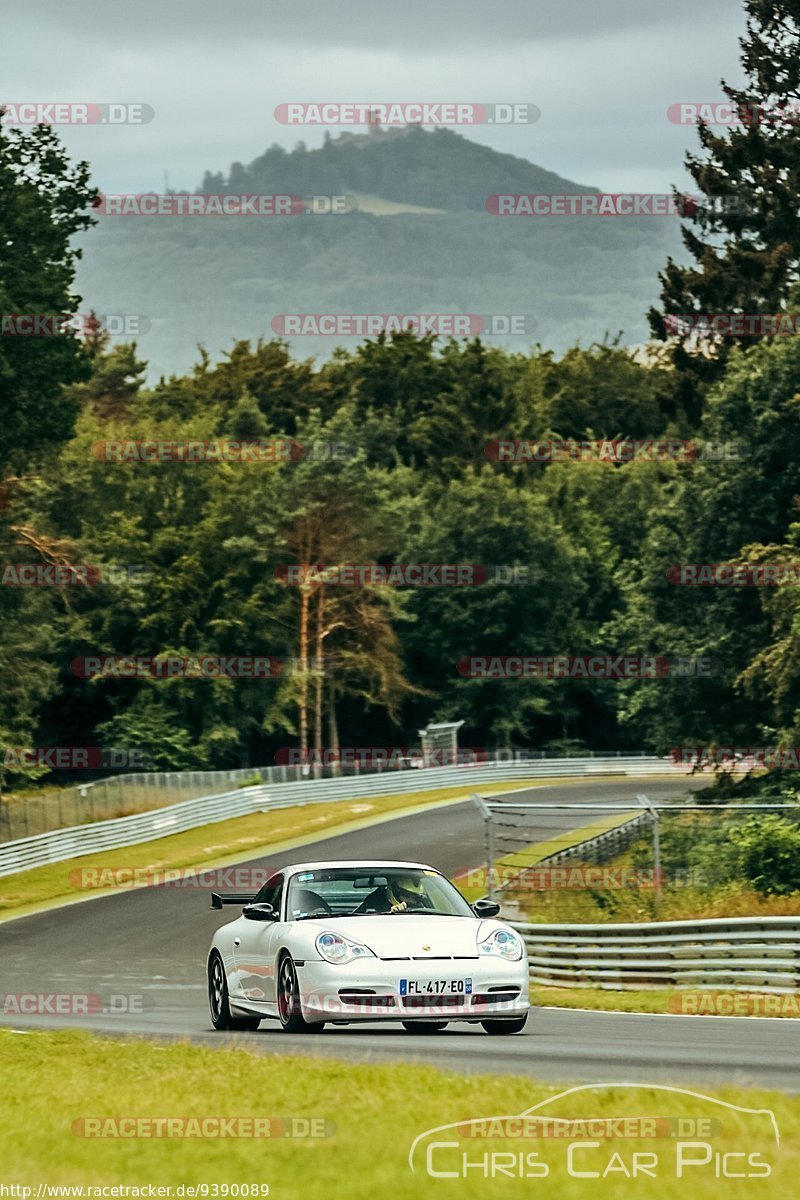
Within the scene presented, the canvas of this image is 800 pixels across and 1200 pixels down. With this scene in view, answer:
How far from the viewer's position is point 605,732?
309 feet

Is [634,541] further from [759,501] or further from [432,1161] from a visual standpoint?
[432,1161]

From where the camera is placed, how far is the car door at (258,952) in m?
15.1

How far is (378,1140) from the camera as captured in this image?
761cm

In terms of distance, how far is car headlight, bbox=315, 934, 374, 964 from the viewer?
14.0 meters

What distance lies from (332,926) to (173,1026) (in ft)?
13.1

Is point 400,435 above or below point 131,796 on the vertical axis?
above

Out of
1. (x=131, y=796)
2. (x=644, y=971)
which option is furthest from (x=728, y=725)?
(x=644, y=971)

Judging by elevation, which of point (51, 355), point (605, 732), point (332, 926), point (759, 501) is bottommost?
point (605, 732)

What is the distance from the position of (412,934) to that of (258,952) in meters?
1.70

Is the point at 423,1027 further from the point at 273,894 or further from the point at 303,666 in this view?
the point at 303,666

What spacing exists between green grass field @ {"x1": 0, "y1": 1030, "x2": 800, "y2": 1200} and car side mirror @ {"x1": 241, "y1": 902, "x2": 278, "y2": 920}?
383 cm
